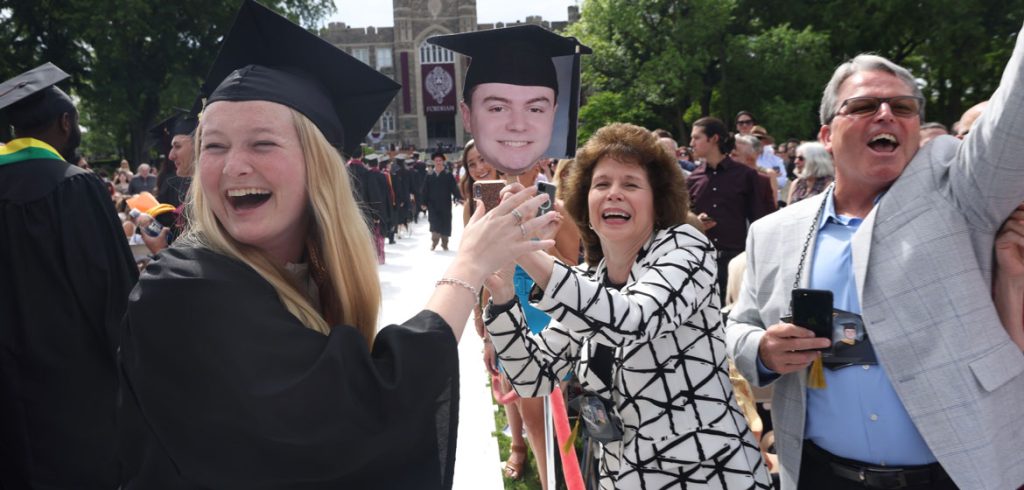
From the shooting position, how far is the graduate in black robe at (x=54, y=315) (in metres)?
3.18

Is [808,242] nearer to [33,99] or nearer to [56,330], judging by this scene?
[56,330]

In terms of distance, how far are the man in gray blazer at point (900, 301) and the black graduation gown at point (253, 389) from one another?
118cm

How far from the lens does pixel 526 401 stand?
3.94 metres

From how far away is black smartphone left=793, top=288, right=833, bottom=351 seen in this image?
6.59 feet

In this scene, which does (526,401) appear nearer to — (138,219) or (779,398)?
(779,398)

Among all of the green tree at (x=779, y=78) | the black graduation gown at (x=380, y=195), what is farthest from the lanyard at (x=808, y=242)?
the green tree at (x=779, y=78)

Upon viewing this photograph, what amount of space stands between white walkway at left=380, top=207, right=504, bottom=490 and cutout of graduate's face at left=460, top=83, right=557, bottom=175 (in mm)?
1243

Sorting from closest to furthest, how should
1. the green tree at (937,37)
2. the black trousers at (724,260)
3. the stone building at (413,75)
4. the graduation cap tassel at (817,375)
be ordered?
1. the graduation cap tassel at (817,375)
2. the black trousers at (724,260)
3. the green tree at (937,37)
4. the stone building at (413,75)

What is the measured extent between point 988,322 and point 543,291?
3.86 feet

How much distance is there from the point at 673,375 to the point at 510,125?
93 centimetres

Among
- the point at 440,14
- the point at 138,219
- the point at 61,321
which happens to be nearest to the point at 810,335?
the point at 61,321

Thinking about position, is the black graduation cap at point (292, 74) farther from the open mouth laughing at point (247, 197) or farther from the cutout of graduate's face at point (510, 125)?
the cutout of graduate's face at point (510, 125)

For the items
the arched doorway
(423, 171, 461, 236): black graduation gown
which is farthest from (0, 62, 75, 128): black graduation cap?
the arched doorway

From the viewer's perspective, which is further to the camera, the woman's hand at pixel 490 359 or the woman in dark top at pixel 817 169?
the woman in dark top at pixel 817 169
